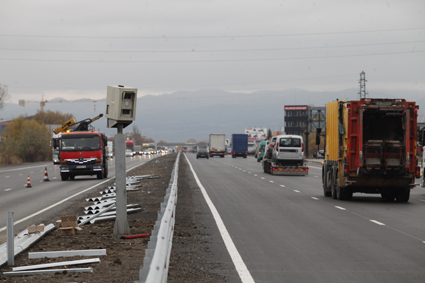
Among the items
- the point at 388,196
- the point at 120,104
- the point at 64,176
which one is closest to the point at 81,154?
the point at 64,176

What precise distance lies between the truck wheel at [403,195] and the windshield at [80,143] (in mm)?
18899

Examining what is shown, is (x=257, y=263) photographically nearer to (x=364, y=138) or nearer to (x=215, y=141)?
(x=364, y=138)

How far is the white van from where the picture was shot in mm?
39312

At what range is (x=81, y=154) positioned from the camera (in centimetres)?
3400

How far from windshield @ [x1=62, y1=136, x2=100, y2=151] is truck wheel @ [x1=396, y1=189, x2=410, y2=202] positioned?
18.9 meters

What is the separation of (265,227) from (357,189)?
7.50 meters

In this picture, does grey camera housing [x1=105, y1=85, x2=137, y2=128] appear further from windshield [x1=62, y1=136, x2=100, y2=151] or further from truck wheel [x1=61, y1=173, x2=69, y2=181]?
truck wheel [x1=61, y1=173, x2=69, y2=181]

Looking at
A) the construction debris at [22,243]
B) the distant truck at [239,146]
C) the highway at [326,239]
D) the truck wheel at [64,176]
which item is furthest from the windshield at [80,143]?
the distant truck at [239,146]

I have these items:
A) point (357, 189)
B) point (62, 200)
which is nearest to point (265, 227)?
point (357, 189)

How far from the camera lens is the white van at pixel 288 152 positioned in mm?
39312

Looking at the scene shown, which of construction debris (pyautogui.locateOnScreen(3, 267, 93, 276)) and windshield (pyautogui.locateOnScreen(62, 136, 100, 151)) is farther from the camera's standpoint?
windshield (pyautogui.locateOnScreen(62, 136, 100, 151))

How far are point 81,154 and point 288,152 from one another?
1292 centimetres

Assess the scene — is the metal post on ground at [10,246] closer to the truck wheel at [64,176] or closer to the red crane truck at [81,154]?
the red crane truck at [81,154]

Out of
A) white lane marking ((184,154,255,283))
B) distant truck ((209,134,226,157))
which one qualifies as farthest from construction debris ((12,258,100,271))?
distant truck ((209,134,226,157))
